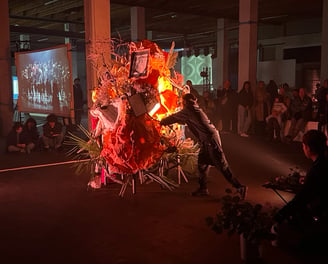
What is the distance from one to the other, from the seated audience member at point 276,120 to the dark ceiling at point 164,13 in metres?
4.10

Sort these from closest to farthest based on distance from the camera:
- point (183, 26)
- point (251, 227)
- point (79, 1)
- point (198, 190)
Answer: point (251, 227)
point (198, 190)
point (79, 1)
point (183, 26)

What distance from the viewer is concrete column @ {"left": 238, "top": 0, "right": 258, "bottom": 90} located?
10461mm

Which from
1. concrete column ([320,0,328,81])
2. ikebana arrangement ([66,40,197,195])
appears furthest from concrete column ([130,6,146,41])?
ikebana arrangement ([66,40,197,195])

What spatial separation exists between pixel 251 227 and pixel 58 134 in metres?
6.43

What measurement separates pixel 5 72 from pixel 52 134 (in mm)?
3216

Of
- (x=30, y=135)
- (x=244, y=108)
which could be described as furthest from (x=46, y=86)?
(x=244, y=108)

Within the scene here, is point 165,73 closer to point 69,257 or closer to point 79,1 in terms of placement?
point 69,257

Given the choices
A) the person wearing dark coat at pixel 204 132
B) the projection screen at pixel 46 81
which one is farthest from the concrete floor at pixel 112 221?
the projection screen at pixel 46 81

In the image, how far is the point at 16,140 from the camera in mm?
8703

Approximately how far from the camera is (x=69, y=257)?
3566 mm

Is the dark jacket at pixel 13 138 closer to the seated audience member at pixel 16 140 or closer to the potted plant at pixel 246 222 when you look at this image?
the seated audience member at pixel 16 140

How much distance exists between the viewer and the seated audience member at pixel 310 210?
10.8ft

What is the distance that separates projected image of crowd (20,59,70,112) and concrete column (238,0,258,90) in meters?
4.93

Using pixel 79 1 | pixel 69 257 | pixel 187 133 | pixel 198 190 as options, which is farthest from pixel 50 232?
pixel 79 1
